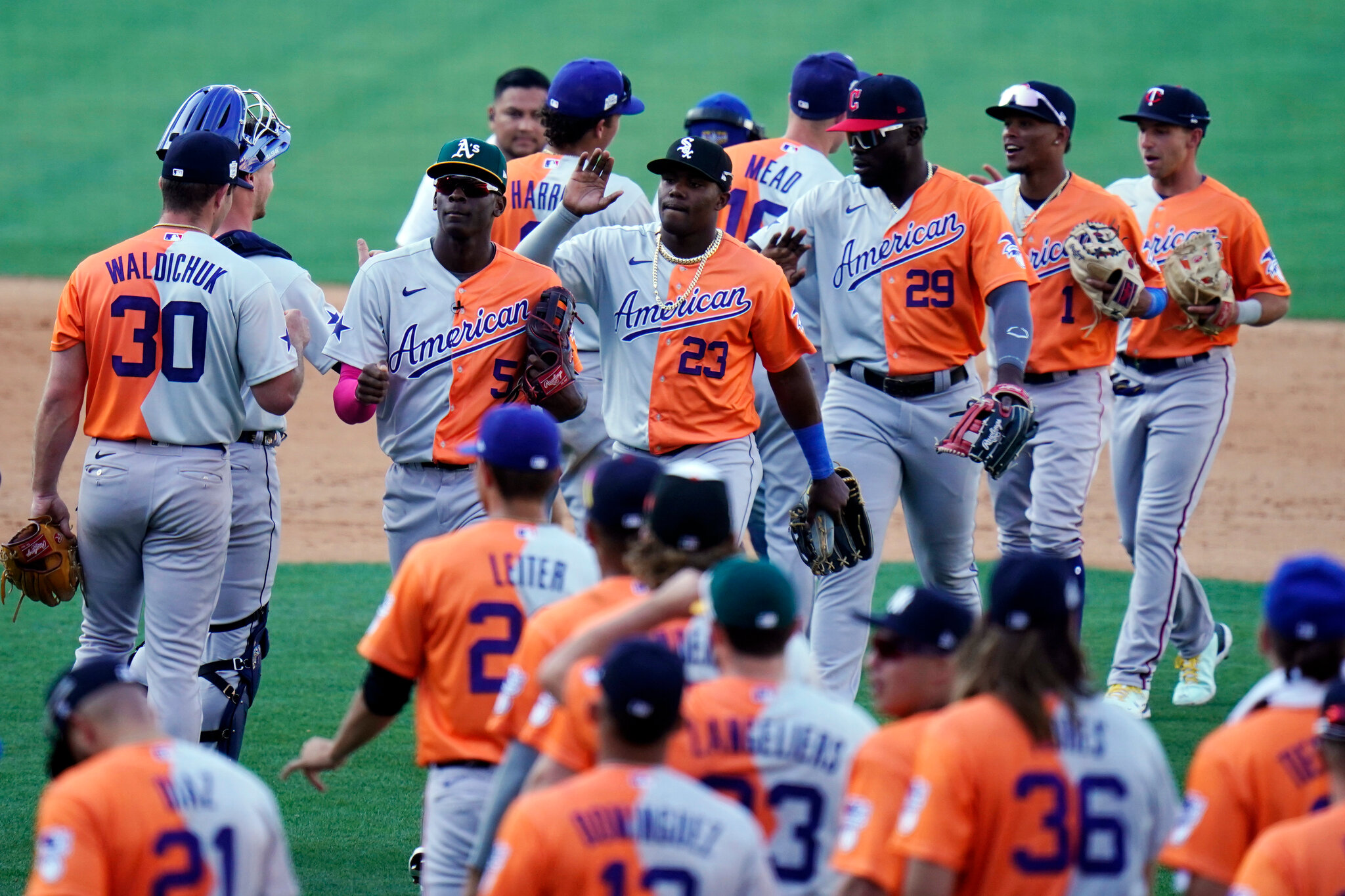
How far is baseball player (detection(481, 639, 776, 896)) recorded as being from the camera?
255 centimetres

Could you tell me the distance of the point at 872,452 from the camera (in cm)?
Result: 576

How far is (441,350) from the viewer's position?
16.9ft

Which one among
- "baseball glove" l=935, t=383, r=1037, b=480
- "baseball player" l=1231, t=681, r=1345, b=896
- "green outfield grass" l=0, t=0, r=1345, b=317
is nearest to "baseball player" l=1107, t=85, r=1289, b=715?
"baseball glove" l=935, t=383, r=1037, b=480

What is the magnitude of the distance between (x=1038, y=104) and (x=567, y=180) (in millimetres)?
1874

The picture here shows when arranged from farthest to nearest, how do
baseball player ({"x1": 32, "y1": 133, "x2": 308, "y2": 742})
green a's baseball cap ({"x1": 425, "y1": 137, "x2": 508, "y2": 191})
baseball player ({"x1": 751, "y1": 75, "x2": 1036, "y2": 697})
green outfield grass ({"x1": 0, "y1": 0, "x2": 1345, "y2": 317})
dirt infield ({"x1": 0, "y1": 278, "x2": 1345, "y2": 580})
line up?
green outfield grass ({"x1": 0, "y1": 0, "x2": 1345, "y2": 317}), dirt infield ({"x1": 0, "y1": 278, "x2": 1345, "y2": 580}), baseball player ({"x1": 751, "y1": 75, "x2": 1036, "y2": 697}), green a's baseball cap ({"x1": 425, "y1": 137, "x2": 508, "y2": 191}), baseball player ({"x1": 32, "y1": 133, "x2": 308, "y2": 742})

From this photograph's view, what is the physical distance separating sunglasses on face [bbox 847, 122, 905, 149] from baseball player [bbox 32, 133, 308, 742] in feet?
6.90

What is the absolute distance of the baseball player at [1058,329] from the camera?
6492 mm

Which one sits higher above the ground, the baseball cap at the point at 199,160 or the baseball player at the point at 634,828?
the baseball cap at the point at 199,160

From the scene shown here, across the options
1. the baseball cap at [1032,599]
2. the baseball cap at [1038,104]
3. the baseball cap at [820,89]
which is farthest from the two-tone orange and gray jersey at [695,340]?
the baseball cap at [1032,599]

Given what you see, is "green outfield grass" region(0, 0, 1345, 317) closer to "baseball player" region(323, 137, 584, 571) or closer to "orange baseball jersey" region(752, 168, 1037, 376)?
"orange baseball jersey" region(752, 168, 1037, 376)

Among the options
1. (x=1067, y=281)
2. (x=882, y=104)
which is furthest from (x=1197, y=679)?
(x=882, y=104)

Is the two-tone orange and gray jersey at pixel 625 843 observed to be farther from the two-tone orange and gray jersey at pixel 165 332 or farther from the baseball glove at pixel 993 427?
the baseball glove at pixel 993 427

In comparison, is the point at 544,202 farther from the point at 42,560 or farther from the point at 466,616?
the point at 466,616

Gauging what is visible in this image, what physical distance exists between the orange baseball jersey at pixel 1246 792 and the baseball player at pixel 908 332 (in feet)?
9.27
